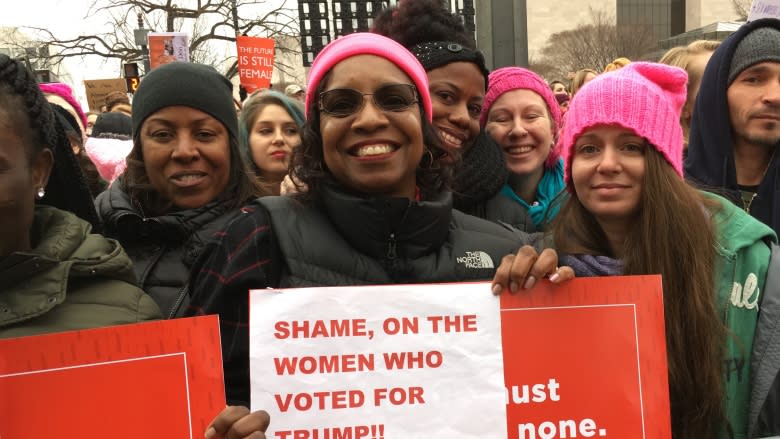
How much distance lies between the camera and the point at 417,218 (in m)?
1.79

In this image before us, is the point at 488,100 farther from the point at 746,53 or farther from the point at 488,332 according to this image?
the point at 488,332

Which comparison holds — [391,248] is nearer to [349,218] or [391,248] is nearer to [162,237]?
[349,218]

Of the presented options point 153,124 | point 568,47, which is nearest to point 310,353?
point 153,124

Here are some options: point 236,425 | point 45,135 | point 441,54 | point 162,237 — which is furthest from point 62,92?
point 236,425

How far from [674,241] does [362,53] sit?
44.2 inches

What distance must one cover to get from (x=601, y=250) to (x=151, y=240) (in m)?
1.66

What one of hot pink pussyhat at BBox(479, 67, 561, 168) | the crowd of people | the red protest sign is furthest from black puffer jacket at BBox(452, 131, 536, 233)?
the red protest sign

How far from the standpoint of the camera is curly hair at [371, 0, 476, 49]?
2.79m

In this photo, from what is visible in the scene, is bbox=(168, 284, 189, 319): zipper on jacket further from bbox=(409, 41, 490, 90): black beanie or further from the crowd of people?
bbox=(409, 41, 490, 90): black beanie

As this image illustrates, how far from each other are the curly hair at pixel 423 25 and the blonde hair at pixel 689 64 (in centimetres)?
177

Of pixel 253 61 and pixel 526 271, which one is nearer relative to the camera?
pixel 526 271

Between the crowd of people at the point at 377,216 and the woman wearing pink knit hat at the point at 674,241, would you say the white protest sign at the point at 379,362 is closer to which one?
the crowd of people at the point at 377,216

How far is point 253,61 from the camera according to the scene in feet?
36.5

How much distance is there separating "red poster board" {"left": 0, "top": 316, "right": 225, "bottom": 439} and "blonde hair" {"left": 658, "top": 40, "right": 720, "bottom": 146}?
337cm
